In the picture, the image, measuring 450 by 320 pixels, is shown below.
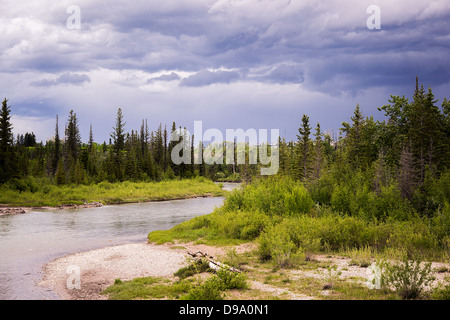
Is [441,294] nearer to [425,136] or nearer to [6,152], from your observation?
[425,136]

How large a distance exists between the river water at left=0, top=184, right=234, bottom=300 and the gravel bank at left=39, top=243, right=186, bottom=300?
0.60 metres

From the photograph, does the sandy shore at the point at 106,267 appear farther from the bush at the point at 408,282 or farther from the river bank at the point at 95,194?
the river bank at the point at 95,194

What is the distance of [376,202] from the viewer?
21141mm

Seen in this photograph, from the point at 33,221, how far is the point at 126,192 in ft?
83.9

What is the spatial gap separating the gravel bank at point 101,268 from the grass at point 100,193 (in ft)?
99.6

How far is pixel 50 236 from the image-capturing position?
25297 mm

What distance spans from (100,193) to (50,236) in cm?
3123

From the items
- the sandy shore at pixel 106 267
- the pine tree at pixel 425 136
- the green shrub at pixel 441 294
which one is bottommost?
the sandy shore at pixel 106 267

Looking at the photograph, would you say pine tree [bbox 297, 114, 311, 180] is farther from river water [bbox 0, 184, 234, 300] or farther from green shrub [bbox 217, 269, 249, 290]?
green shrub [bbox 217, 269, 249, 290]

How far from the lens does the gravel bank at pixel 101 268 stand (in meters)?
12.9

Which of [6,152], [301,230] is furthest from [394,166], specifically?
[6,152]

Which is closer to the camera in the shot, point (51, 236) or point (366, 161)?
point (51, 236)

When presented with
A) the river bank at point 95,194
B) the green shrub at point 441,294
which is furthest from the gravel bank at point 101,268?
the river bank at point 95,194
